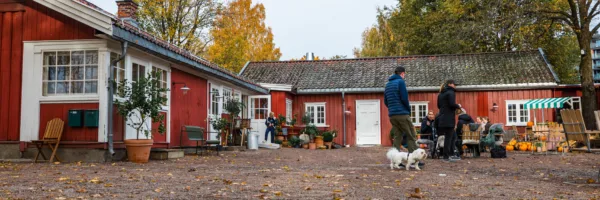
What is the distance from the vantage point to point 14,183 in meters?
6.32

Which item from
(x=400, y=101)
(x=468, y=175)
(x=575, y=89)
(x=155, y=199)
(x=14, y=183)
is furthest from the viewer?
(x=575, y=89)

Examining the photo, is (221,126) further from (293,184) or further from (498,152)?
(293,184)

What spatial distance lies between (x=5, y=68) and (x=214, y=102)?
6882mm

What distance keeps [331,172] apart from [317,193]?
2540mm

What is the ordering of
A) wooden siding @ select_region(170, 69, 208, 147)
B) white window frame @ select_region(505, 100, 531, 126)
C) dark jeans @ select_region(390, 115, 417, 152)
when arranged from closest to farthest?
dark jeans @ select_region(390, 115, 417, 152), wooden siding @ select_region(170, 69, 208, 147), white window frame @ select_region(505, 100, 531, 126)

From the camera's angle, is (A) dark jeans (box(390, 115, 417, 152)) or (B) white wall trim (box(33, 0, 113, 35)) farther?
(B) white wall trim (box(33, 0, 113, 35))

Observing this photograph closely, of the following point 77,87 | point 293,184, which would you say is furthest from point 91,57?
point 293,184

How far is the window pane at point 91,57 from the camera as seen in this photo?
34.4 feet

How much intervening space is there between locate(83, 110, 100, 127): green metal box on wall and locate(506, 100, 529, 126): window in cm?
1636

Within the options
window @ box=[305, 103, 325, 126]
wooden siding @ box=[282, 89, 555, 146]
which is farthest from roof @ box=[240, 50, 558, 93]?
window @ box=[305, 103, 325, 126]

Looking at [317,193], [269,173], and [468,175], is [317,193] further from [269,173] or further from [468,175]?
[468,175]

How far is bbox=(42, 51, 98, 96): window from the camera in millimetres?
10508

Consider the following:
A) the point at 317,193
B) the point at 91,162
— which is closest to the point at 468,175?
the point at 317,193

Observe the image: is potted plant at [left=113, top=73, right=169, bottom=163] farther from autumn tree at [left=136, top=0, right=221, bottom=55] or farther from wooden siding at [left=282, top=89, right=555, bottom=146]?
autumn tree at [left=136, top=0, right=221, bottom=55]
